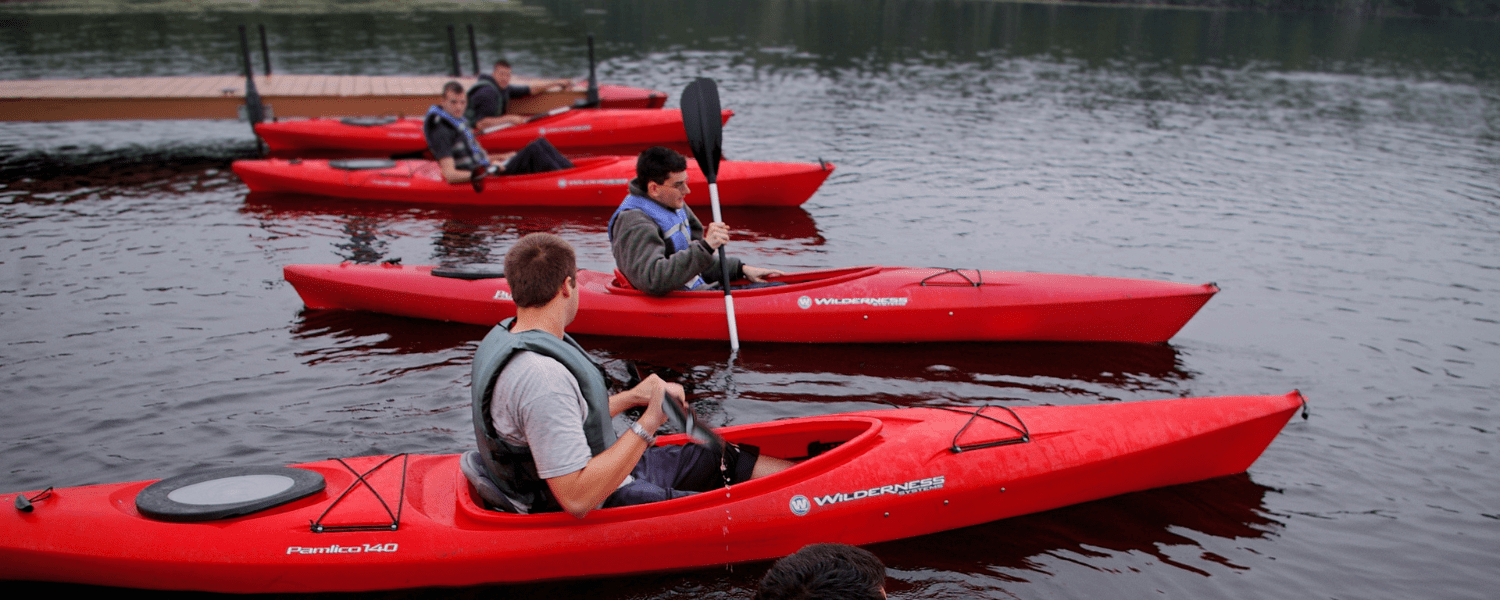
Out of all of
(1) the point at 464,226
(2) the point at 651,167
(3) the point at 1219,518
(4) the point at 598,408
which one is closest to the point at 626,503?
(4) the point at 598,408

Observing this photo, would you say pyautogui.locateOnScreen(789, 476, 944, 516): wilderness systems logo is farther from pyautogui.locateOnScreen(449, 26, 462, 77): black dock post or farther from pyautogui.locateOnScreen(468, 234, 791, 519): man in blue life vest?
pyautogui.locateOnScreen(449, 26, 462, 77): black dock post

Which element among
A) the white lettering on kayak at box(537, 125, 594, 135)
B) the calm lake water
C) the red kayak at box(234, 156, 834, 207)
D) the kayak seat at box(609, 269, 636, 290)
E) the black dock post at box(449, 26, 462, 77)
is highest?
the black dock post at box(449, 26, 462, 77)

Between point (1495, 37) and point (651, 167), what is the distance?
32846 millimetres

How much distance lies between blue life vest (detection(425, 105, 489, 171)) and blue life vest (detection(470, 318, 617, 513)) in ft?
19.6

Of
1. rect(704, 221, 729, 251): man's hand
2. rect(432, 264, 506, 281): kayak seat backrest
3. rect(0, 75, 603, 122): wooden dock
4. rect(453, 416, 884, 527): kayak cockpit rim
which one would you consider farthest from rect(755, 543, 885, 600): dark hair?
rect(0, 75, 603, 122): wooden dock

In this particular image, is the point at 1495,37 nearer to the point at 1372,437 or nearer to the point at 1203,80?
the point at 1203,80

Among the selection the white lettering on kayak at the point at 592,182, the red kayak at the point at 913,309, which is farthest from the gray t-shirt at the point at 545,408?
the white lettering on kayak at the point at 592,182

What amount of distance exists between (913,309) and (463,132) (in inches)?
195

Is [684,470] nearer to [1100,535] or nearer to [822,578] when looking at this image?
[1100,535]

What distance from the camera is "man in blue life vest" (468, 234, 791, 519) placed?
267 cm

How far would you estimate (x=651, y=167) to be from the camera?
5.15 metres

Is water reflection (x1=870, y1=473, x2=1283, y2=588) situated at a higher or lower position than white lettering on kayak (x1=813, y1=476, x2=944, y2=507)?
lower

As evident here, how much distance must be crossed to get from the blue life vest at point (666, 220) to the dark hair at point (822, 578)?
12.7 ft

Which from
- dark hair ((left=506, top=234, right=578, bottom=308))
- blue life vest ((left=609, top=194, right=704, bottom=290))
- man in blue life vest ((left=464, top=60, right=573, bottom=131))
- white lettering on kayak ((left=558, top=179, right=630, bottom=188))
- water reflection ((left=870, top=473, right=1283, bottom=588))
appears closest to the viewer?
dark hair ((left=506, top=234, right=578, bottom=308))
